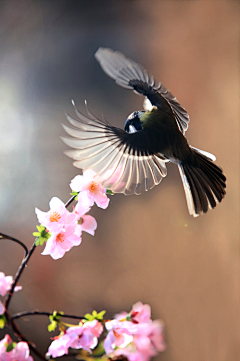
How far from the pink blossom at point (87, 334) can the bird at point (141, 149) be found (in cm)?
21

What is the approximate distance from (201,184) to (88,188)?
0.26 meters

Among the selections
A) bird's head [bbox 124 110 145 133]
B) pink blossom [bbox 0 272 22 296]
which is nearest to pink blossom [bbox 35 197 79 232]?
pink blossom [bbox 0 272 22 296]

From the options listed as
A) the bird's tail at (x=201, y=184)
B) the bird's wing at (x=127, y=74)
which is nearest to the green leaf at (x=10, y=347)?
the bird's tail at (x=201, y=184)

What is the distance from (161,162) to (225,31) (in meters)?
1.19

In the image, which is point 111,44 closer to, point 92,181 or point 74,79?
point 74,79

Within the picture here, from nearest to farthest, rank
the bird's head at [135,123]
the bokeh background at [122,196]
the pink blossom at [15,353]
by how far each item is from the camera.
Result: the pink blossom at [15,353] → the bird's head at [135,123] → the bokeh background at [122,196]

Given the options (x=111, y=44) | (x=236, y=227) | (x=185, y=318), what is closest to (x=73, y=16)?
(x=111, y=44)

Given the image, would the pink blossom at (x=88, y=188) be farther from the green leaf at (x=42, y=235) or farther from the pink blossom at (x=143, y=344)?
the pink blossom at (x=143, y=344)

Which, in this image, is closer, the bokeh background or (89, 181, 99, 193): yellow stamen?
(89, 181, 99, 193): yellow stamen

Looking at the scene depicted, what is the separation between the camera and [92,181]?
0.47m

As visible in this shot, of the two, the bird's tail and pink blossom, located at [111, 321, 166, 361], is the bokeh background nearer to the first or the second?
the bird's tail

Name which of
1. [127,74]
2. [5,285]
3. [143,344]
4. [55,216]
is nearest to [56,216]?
[55,216]

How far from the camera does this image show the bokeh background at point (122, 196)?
1205mm

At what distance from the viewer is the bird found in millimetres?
436
